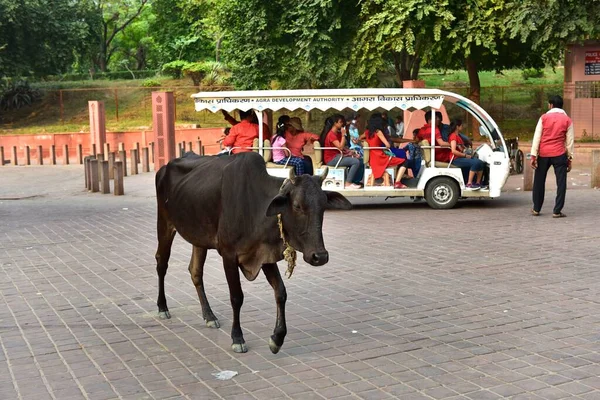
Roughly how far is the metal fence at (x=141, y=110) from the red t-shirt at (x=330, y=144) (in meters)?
17.7

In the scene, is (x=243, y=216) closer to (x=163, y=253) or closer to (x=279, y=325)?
(x=279, y=325)

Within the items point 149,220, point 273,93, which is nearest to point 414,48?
point 273,93

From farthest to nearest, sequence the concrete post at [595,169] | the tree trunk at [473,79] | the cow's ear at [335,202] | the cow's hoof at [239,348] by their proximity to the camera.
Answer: the tree trunk at [473,79]
the concrete post at [595,169]
the cow's hoof at [239,348]
the cow's ear at [335,202]

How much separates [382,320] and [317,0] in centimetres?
1878

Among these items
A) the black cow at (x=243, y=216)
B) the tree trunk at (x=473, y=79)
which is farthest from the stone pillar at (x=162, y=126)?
the black cow at (x=243, y=216)

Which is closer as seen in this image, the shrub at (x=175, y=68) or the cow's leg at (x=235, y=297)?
the cow's leg at (x=235, y=297)

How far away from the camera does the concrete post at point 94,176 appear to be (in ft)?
63.6

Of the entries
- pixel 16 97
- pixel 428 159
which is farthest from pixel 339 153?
pixel 16 97

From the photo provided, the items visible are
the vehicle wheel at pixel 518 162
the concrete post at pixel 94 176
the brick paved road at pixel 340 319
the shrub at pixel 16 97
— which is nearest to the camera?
the brick paved road at pixel 340 319

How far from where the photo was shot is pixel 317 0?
25016mm

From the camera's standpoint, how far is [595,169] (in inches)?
703

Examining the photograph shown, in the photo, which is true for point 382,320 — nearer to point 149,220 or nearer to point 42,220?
point 149,220

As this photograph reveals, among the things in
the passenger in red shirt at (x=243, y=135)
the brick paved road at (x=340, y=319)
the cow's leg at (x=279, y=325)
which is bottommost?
the brick paved road at (x=340, y=319)

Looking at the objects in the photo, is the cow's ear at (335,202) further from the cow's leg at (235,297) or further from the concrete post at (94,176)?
the concrete post at (94,176)
